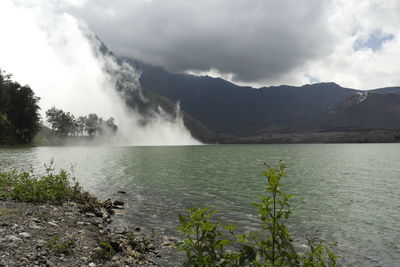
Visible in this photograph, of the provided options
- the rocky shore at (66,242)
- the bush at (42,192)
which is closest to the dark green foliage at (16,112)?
the bush at (42,192)

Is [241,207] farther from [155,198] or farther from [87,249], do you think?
[87,249]

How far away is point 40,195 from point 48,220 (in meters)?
6.27

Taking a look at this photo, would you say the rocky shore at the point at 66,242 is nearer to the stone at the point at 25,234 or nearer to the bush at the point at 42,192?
the stone at the point at 25,234

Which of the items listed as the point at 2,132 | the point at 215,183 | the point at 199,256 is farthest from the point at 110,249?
the point at 2,132

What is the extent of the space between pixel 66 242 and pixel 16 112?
16187 centimetres

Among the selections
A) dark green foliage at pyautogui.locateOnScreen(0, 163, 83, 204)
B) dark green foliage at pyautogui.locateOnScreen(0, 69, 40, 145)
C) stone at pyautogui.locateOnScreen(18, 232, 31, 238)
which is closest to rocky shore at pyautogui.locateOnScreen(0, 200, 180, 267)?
stone at pyautogui.locateOnScreen(18, 232, 31, 238)

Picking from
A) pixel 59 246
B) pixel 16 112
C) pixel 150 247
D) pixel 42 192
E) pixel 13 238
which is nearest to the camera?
pixel 13 238

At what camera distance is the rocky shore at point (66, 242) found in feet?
35.4

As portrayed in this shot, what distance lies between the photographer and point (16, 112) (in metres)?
144

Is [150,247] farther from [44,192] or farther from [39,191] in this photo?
[39,191]

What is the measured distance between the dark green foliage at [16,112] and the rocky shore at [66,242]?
473 feet

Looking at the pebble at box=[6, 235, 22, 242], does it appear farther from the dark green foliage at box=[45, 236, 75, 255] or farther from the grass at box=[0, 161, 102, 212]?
the grass at box=[0, 161, 102, 212]

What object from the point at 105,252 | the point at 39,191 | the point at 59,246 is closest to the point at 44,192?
the point at 39,191

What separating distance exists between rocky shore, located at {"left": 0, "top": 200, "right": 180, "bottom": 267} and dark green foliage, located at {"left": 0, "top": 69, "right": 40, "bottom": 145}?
5674 inches
